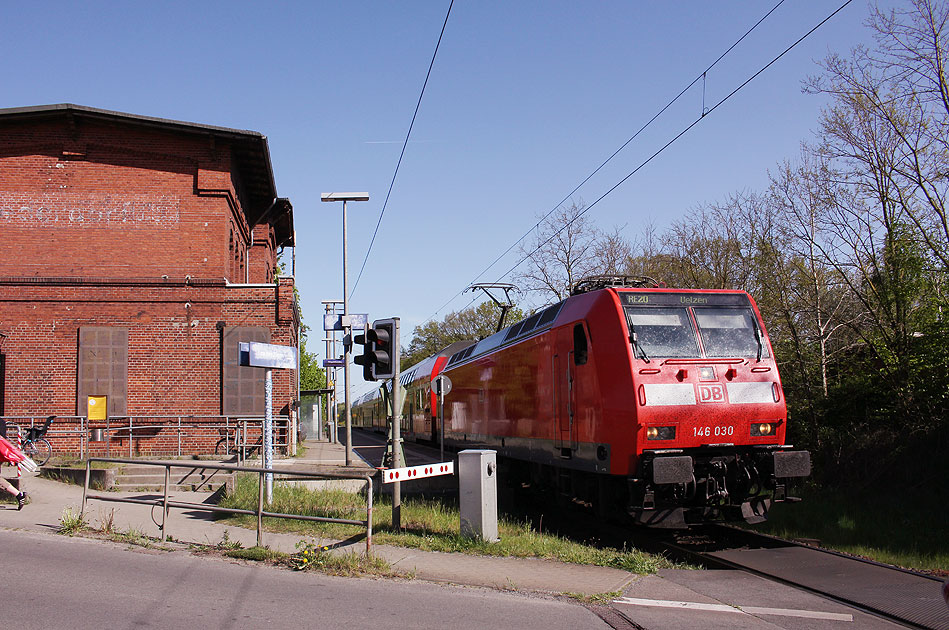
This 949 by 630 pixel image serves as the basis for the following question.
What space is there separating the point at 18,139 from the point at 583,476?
19031 millimetres

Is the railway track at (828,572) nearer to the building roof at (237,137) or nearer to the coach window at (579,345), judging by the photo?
the coach window at (579,345)

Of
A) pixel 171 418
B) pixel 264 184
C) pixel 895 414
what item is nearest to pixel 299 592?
pixel 895 414

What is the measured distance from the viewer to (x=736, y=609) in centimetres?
723

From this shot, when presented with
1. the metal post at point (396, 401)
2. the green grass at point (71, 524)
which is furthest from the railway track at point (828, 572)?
the green grass at point (71, 524)

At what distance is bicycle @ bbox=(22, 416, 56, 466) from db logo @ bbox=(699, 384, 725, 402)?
1469 centimetres

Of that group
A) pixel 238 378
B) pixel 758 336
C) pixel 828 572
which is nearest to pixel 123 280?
pixel 238 378

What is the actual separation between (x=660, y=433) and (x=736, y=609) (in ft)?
9.26

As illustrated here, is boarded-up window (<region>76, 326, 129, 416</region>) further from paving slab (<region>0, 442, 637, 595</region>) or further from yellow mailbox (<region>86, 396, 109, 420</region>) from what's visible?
paving slab (<region>0, 442, 637, 595</region>)

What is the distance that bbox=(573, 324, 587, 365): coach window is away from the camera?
1093 centimetres

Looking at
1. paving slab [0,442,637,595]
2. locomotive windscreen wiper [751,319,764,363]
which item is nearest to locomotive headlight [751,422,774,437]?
locomotive windscreen wiper [751,319,764,363]

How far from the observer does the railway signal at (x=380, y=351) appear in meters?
10.9

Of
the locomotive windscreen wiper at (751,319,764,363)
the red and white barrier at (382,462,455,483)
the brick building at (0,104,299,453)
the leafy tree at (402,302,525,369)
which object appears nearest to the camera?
the red and white barrier at (382,462,455,483)

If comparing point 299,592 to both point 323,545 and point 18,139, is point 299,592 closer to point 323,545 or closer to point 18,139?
point 323,545

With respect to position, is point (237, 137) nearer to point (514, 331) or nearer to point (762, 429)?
point (514, 331)
